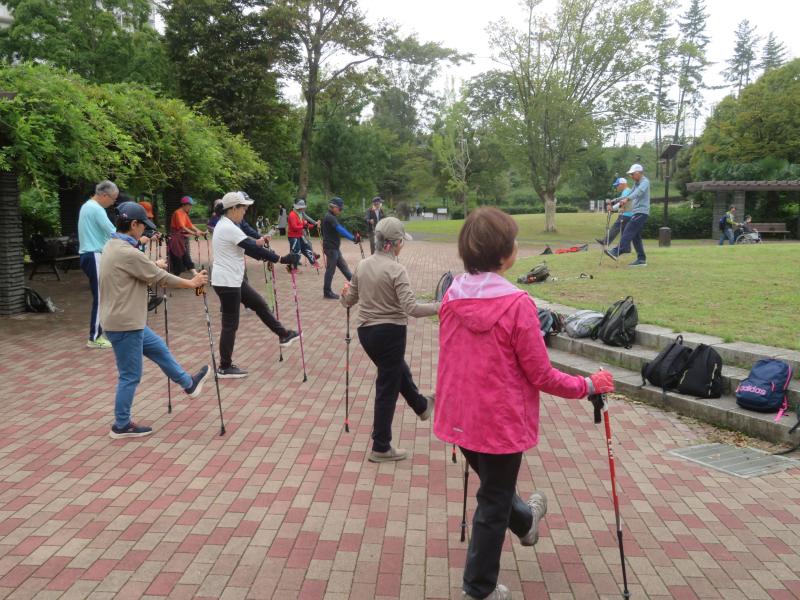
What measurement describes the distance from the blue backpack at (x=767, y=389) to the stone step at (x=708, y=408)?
0.07 meters

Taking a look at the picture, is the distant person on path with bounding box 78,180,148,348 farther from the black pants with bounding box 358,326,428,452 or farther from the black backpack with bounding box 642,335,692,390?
the black backpack with bounding box 642,335,692,390

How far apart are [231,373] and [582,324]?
4396 mm

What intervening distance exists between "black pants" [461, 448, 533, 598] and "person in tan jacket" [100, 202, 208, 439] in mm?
3233

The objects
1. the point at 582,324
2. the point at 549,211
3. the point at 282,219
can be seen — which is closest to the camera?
the point at 582,324

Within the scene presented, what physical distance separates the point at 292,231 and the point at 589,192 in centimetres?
5339

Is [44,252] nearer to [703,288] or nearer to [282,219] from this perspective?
[703,288]

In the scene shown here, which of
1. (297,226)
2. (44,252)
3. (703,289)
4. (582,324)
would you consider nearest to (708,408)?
(582,324)

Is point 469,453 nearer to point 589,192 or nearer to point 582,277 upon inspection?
point 582,277

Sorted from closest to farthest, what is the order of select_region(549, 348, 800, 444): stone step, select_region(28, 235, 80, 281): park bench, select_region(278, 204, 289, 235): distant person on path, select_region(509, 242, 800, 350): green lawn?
select_region(549, 348, 800, 444): stone step
select_region(509, 242, 800, 350): green lawn
select_region(28, 235, 80, 281): park bench
select_region(278, 204, 289, 235): distant person on path

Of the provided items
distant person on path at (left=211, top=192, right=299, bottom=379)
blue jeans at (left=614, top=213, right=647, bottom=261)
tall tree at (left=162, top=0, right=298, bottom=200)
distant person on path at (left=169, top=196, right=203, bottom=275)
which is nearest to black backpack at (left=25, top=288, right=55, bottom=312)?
distant person on path at (left=169, top=196, right=203, bottom=275)

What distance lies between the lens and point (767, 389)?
561 cm

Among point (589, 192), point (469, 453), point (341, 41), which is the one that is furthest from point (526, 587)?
point (589, 192)

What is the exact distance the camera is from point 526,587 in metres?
3.37

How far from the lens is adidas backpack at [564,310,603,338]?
26.8 feet
